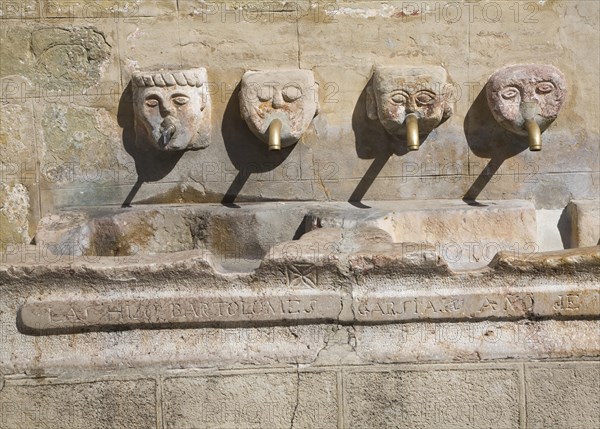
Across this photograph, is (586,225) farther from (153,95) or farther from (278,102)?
(153,95)

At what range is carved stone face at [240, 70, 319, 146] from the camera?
4.89 m

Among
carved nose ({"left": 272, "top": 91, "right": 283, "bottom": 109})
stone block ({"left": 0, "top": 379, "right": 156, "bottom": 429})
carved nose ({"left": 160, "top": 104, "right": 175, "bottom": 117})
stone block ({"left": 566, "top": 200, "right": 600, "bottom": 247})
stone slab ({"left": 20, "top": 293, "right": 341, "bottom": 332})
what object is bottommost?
stone block ({"left": 0, "top": 379, "right": 156, "bottom": 429})

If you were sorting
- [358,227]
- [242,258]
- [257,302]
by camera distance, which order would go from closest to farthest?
[257,302] → [358,227] → [242,258]

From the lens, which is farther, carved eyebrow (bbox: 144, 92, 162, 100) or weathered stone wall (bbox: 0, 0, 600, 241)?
weathered stone wall (bbox: 0, 0, 600, 241)

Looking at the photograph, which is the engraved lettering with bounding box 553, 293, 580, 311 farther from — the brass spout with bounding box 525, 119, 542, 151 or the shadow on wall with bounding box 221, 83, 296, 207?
the shadow on wall with bounding box 221, 83, 296, 207

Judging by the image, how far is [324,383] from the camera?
3873 mm

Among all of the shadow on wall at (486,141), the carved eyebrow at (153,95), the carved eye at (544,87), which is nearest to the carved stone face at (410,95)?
the shadow on wall at (486,141)

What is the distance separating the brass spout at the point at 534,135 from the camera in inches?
185

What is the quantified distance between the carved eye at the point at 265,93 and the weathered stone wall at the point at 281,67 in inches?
8.7

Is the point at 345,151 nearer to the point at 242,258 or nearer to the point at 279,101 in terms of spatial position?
the point at 279,101

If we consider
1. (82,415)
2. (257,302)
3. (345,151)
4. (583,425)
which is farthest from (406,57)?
(82,415)

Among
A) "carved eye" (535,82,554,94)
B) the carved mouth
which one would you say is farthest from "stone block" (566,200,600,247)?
the carved mouth

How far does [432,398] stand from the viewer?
3.87 meters

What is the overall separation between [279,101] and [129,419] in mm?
1979
